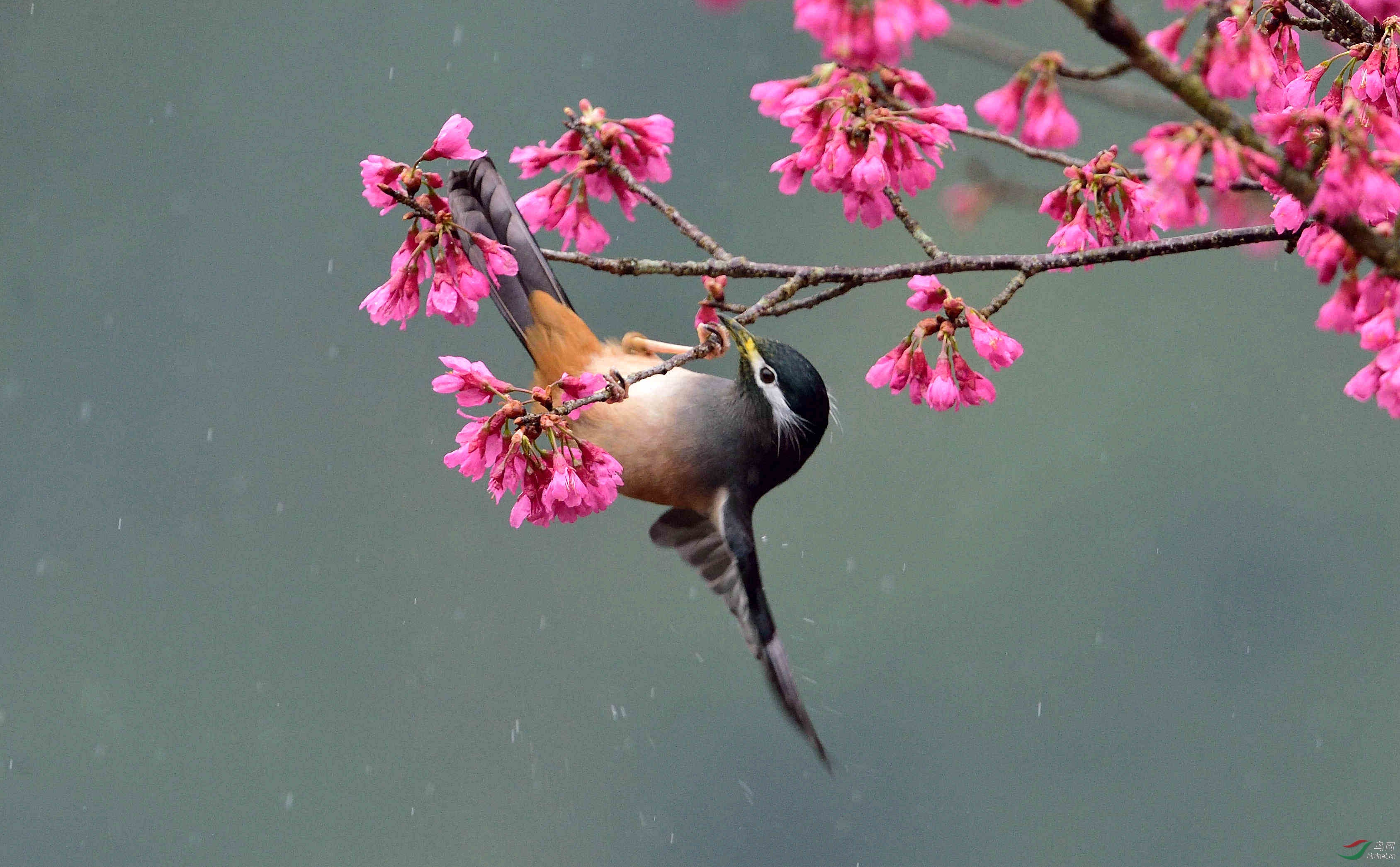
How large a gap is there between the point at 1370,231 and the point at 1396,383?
20 cm

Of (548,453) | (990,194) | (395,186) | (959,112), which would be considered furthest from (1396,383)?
(395,186)

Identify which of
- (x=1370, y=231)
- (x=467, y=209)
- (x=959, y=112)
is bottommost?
(x=467, y=209)

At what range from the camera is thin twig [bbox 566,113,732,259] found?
1.15 m

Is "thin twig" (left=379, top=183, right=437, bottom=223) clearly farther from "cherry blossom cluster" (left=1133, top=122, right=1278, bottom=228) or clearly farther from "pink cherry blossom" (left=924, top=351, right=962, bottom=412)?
"cherry blossom cluster" (left=1133, top=122, right=1278, bottom=228)

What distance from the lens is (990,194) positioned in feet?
3.30

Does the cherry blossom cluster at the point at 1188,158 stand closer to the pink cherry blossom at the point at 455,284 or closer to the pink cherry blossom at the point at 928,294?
the pink cherry blossom at the point at 928,294

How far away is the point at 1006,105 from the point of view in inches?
34.0

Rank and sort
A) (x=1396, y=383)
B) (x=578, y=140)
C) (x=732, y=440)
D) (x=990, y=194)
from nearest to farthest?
(x=1396, y=383), (x=990, y=194), (x=578, y=140), (x=732, y=440)

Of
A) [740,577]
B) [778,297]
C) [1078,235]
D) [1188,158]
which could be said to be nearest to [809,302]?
[778,297]

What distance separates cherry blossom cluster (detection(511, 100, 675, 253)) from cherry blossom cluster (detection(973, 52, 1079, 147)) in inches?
20.3

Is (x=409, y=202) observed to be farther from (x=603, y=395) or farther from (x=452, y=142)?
(x=603, y=395)

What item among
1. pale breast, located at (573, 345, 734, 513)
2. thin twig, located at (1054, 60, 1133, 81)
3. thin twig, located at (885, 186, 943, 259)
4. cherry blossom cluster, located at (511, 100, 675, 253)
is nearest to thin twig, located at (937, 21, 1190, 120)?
thin twig, located at (1054, 60, 1133, 81)

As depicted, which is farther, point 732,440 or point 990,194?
point 732,440

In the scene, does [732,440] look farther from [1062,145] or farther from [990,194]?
[1062,145]
